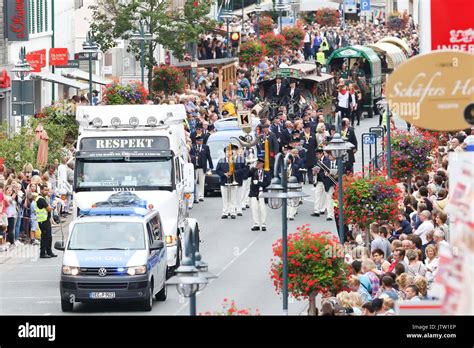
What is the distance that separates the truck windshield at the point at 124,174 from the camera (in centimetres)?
2891

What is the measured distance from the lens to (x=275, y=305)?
25578 mm

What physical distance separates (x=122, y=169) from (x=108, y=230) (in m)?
3.88

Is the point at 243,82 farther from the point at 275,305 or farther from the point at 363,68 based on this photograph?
the point at 275,305

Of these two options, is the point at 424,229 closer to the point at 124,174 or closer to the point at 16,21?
the point at 124,174

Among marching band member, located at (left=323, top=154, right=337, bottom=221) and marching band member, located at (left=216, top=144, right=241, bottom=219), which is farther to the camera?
marching band member, located at (left=216, top=144, right=241, bottom=219)

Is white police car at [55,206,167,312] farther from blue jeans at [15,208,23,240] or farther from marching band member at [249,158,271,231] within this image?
marching band member at [249,158,271,231]

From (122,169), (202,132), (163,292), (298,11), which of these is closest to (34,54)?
(202,132)

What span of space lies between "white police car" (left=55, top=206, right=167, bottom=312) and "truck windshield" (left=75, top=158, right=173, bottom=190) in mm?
3062

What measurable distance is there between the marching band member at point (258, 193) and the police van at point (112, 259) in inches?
334

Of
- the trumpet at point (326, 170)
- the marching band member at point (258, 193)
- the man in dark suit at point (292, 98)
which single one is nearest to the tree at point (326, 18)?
the man in dark suit at point (292, 98)

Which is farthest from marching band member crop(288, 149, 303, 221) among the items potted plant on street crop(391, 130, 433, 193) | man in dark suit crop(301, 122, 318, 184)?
potted plant on street crop(391, 130, 433, 193)

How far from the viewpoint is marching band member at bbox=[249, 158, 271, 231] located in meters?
34.4

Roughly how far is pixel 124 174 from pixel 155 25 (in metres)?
25.9

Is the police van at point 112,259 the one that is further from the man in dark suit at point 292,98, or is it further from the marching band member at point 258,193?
the man in dark suit at point 292,98
